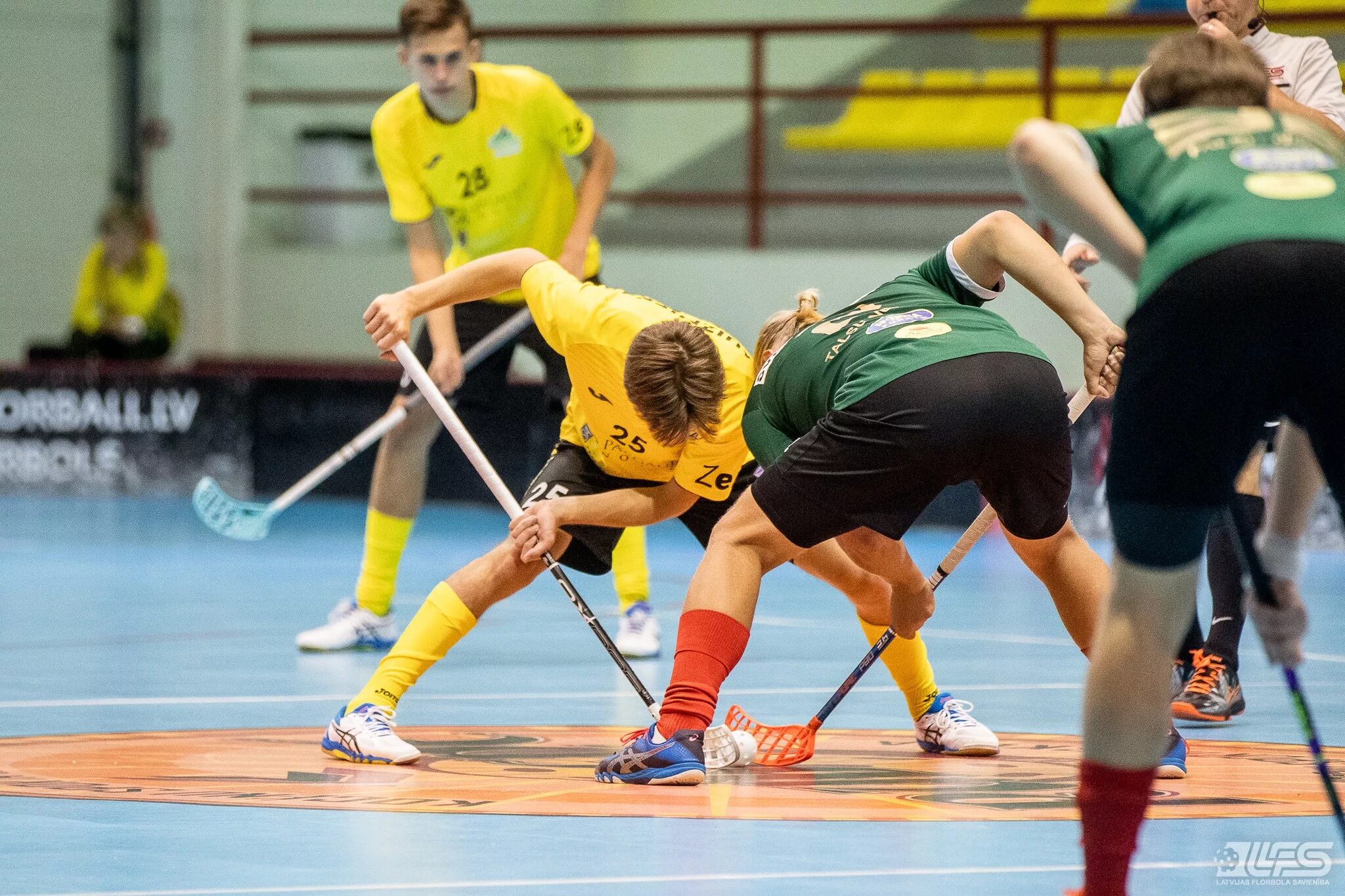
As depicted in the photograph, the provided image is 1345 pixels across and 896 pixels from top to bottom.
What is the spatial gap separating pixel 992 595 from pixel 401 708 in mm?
3142

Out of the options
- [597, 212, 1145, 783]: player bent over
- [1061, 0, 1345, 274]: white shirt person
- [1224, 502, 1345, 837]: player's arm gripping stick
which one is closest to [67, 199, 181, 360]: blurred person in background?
[1061, 0, 1345, 274]: white shirt person

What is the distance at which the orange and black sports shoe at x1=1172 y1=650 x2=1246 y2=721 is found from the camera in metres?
4.51

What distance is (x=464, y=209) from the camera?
6.09m

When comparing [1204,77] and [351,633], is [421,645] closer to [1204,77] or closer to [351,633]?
[351,633]

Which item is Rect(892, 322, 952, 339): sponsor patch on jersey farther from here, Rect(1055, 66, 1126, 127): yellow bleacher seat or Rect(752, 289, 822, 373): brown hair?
Rect(1055, 66, 1126, 127): yellow bleacher seat

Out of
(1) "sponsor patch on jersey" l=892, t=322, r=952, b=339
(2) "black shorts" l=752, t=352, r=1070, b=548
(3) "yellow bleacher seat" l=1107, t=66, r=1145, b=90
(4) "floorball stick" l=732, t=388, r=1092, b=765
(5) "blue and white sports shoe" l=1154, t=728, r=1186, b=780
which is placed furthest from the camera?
(3) "yellow bleacher seat" l=1107, t=66, r=1145, b=90

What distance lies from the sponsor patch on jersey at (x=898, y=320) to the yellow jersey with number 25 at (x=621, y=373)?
1.26 feet

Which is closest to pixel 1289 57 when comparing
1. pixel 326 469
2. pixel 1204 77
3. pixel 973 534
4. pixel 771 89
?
pixel 973 534

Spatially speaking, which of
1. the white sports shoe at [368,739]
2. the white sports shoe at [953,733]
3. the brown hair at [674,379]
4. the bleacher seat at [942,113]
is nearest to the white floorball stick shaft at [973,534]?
the white sports shoe at [953,733]


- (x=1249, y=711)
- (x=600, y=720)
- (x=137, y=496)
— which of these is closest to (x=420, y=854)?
(x=600, y=720)

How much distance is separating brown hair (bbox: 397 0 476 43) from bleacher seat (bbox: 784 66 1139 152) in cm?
554

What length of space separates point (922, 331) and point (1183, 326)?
1.15 metres

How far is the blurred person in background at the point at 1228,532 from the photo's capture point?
14.8ft

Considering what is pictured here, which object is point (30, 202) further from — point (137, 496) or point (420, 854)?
point (420, 854)
